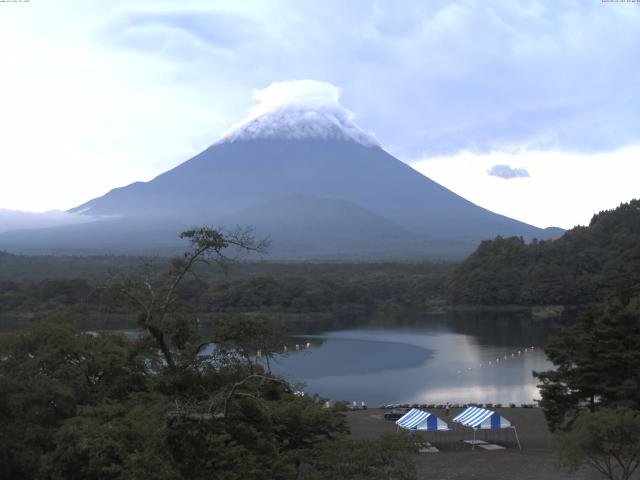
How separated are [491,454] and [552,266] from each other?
39.0 meters

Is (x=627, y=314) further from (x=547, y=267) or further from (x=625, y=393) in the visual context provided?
(x=547, y=267)

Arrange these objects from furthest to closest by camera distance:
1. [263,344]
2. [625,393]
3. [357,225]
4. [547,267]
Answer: [357,225], [547,267], [625,393], [263,344]

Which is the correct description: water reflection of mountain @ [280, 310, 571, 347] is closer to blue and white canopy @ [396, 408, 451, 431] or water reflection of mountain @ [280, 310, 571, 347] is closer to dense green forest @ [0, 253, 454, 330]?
dense green forest @ [0, 253, 454, 330]

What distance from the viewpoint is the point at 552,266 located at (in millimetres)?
51938

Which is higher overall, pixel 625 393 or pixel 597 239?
pixel 597 239

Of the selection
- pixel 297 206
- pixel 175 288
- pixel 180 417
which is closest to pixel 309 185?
pixel 297 206

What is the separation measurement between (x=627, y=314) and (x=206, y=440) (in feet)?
33.1

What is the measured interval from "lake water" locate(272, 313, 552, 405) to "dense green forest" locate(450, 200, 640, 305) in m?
7.18

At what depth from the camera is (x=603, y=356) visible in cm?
1430

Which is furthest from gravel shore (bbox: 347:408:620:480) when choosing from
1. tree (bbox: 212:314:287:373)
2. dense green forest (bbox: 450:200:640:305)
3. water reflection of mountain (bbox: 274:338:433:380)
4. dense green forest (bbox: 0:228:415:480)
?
dense green forest (bbox: 450:200:640:305)

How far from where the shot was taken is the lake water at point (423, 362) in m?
24.2

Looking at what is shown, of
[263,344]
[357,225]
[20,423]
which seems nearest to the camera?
[263,344]

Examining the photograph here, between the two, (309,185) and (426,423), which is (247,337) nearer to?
(426,423)

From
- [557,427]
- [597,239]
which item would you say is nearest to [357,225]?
[597,239]
